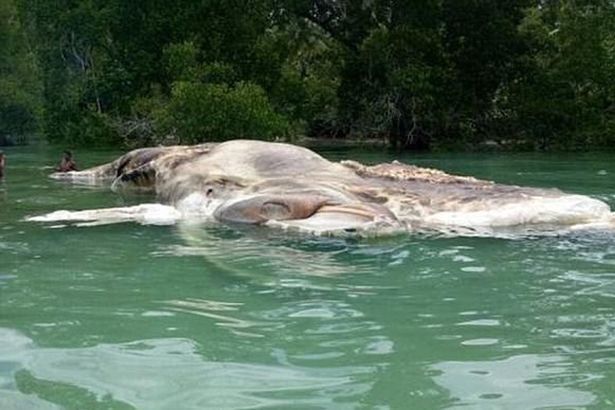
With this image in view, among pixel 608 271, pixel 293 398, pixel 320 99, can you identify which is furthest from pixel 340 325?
pixel 320 99

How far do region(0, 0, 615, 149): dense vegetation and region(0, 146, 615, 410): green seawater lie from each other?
765 inches

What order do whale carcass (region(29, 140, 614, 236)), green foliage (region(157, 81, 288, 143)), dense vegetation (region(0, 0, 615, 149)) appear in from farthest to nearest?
dense vegetation (region(0, 0, 615, 149)), green foliage (region(157, 81, 288, 143)), whale carcass (region(29, 140, 614, 236))

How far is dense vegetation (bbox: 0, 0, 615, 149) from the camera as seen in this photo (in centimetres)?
2797

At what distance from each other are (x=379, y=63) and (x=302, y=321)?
80.4 feet

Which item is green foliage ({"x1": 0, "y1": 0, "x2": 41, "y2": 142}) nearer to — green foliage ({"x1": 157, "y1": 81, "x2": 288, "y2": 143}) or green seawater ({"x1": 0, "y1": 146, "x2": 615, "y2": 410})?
green foliage ({"x1": 157, "y1": 81, "x2": 288, "y2": 143})

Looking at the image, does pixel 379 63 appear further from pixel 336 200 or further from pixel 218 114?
pixel 336 200

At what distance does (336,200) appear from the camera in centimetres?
890

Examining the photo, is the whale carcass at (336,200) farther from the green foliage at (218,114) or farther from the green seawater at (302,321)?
the green foliage at (218,114)

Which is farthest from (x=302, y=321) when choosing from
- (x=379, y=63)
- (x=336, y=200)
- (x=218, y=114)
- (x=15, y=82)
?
(x=15, y=82)

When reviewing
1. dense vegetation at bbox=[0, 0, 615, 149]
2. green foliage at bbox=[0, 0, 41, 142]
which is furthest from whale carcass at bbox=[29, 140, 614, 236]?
green foliage at bbox=[0, 0, 41, 142]

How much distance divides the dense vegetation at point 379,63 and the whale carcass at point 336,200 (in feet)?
51.0

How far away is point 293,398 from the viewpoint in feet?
12.5

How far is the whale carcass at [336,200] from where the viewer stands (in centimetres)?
862

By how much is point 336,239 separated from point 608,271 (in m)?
2.61
